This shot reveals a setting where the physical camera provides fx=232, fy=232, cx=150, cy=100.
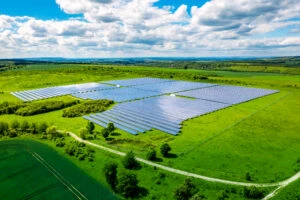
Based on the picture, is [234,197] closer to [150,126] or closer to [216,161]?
[216,161]

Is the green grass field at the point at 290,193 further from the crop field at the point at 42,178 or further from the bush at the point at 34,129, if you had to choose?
the bush at the point at 34,129

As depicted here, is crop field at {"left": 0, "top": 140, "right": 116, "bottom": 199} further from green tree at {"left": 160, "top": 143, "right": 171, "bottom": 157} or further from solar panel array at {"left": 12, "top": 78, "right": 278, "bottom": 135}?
solar panel array at {"left": 12, "top": 78, "right": 278, "bottom": 135}

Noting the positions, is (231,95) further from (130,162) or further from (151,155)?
(130,162)

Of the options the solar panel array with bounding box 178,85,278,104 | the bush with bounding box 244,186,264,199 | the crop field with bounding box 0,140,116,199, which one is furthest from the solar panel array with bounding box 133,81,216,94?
the bush with bounding box 244,186,264,199

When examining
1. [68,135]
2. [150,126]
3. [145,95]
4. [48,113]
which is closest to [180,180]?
[150,126]

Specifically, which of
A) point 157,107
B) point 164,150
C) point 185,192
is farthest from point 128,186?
point 157,107

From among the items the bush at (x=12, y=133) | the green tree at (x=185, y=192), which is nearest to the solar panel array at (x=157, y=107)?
the bush at (x=12, y=133)
